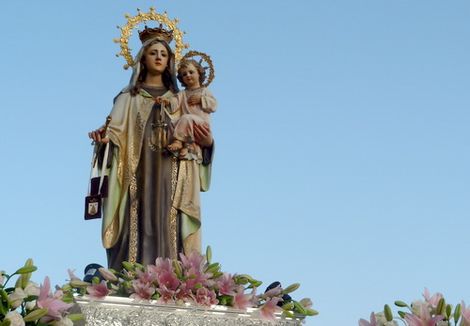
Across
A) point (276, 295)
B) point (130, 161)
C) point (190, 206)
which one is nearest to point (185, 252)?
point (190, 206)

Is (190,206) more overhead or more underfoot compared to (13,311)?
more overhead

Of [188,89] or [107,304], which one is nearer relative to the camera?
[107,304]

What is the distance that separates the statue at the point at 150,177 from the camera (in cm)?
896

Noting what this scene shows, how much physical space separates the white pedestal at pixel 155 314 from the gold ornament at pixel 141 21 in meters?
4.56

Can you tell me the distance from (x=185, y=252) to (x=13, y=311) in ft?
16.1

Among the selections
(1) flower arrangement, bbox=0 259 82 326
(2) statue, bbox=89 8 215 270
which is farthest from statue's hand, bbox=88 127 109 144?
(1) flower arrangement, bbox=0 259 82 326

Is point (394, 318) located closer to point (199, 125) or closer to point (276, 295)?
point (276, 295)

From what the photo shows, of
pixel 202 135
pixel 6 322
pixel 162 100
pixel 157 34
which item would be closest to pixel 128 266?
pixel 6 322

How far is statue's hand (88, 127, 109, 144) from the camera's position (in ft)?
29.9

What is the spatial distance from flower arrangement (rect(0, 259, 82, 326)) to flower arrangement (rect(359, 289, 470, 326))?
1501 millimetres

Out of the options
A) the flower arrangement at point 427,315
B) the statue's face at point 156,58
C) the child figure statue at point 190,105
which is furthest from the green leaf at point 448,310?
the statue's face at point 156,58

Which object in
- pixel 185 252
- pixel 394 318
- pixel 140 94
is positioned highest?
pixel 140 94

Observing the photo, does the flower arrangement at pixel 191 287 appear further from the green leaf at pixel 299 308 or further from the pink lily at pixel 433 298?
the pink lily at pixel 433 298

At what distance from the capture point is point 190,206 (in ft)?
30.2
